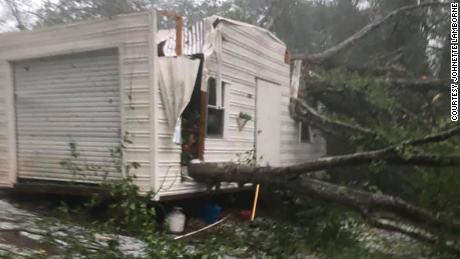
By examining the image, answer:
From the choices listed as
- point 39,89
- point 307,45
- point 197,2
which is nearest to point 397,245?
point 39,89

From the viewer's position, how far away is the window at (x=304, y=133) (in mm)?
10655

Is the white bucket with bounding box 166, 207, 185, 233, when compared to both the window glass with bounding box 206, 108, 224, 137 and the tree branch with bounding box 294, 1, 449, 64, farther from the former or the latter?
the tree branch with bounding box 294, 1, 449, 64

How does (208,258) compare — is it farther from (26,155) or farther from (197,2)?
(197,2)

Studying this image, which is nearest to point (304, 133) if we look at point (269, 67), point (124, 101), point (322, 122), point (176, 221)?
point (322, 122)

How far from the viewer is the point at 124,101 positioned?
20.3 ft

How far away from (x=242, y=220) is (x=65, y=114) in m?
3.45

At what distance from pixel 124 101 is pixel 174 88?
2.35 ft

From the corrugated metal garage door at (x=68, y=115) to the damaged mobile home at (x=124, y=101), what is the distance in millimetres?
16

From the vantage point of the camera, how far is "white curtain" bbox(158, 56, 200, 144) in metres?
6.15

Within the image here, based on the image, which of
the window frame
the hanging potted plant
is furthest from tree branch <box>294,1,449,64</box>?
the hanging potted plant

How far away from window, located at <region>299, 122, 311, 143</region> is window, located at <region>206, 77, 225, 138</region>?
11.7 feet

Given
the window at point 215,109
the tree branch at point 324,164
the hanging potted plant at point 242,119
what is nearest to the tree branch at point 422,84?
the hanging potted plant at point 242,119

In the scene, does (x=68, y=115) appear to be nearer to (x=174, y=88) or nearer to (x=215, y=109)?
(x=174, y=88)

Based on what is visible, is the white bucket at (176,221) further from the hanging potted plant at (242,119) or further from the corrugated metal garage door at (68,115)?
the hanging potted plant at (242,119)
